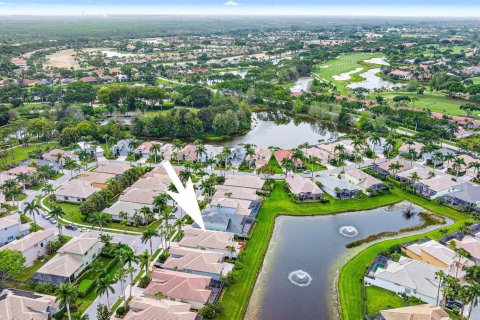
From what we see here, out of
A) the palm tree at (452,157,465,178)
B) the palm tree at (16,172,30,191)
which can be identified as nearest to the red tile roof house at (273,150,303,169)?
the palm tree at (452,157,465,178)

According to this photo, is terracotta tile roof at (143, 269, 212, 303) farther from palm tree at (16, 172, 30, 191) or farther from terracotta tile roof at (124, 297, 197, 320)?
palm tree at (16, 172, 30, 191)

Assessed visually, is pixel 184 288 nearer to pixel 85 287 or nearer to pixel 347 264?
pixel 85 287

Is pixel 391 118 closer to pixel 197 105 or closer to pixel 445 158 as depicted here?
pixel 445 158

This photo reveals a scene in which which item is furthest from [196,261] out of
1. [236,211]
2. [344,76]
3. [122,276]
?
[344,76]

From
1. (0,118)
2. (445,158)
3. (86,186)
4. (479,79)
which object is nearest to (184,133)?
(86,186)

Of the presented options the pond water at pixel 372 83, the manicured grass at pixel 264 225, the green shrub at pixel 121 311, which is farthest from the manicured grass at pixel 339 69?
the green shrub at pixel 121 311

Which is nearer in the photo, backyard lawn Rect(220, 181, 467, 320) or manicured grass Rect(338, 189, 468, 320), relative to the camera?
manicured grass Rect(338, 189, 468, 320)
